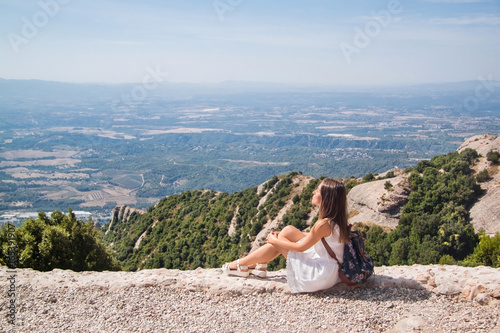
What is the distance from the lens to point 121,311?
7047 millimetres

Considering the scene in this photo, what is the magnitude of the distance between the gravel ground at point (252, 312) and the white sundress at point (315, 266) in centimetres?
24

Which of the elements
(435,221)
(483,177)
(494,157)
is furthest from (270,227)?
(494,157)

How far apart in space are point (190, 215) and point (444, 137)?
111 meters

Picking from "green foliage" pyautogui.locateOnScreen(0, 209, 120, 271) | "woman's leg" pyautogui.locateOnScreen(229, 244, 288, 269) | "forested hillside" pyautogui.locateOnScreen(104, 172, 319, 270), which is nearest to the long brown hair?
"woman's leg" pyautogui.locateOnScreen(229, 244, 288, 269)

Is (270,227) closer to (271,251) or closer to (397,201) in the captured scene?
(397,201)

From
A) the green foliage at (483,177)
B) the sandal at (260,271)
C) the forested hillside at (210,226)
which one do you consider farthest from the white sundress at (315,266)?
the forested hillside at (210,226)

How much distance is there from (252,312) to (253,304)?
20 cm

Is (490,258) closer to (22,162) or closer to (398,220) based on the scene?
(398,220)

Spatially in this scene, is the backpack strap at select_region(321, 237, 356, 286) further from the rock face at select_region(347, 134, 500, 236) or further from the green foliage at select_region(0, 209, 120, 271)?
the rock face at select_region(347, 134, 500, 236)

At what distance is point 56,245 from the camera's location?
10.5 m

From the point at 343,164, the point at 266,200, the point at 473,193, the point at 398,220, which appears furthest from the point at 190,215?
the point at 343,164

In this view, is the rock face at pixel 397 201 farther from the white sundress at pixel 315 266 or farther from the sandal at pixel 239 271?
the sandal at pixel 239 271

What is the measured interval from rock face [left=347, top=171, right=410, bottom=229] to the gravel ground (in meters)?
13.7

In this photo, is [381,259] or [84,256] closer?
[84,256]
